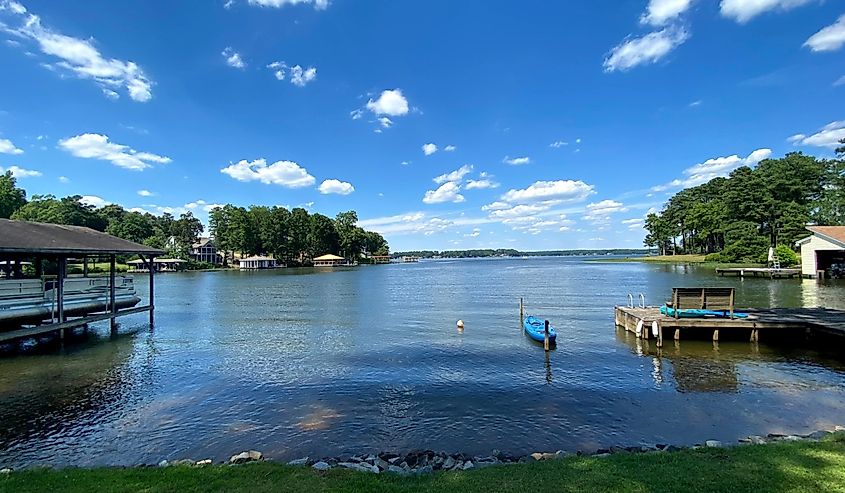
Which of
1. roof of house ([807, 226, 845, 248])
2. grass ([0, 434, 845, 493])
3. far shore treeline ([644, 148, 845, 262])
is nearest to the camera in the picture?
grass ([0, 434, 845, 493])

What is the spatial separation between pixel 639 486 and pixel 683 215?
398 ft

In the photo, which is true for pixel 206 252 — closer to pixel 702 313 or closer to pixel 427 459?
pixel 702 313

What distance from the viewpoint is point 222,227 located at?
5015 inches

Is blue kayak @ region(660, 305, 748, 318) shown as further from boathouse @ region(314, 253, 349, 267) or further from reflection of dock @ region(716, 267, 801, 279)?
boathouse @ region(314, 253, 349, 267)

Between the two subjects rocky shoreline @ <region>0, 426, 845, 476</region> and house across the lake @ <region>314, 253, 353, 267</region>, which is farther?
house across the lake @ <region>314, 253, 353, 267</region>

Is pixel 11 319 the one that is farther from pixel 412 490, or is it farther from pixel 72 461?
pixel 412 490

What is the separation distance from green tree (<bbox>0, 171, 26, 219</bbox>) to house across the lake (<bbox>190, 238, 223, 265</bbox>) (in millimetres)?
37737

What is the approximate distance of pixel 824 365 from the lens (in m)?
14.8

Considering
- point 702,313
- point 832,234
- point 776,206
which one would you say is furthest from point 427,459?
point 776,206

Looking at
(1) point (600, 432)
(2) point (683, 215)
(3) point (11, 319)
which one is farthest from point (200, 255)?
(1) point (600, 432)

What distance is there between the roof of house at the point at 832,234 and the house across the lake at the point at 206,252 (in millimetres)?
126106

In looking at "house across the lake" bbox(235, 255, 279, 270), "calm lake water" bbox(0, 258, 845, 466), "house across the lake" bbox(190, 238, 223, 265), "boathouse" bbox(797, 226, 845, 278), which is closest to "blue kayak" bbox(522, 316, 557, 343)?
"calm lake water" bbox(0, 258, 845, 466)

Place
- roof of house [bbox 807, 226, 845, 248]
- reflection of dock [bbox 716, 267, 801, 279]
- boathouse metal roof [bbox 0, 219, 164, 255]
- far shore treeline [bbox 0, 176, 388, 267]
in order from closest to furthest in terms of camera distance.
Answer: boathouse metal roof [bbox 0, 219, 164, 255] < roof of house [bbox 807, 226, 845, 248] < reflection of dock [bbox 716, 267, 801, 279] < far shore treeline [bbox 0, 176, 388, 267]

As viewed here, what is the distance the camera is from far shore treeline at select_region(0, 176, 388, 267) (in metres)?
107
